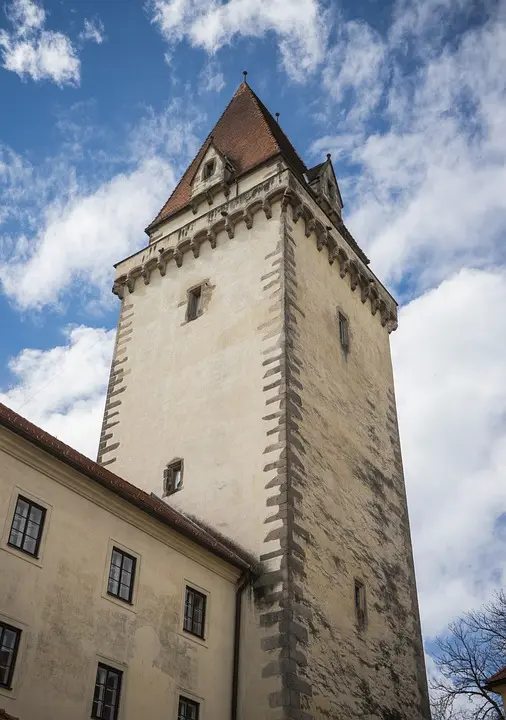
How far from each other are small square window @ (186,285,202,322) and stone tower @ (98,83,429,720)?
4 cm

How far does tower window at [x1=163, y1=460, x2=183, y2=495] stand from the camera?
1839 cm

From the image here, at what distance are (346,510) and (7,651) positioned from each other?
28.2ft

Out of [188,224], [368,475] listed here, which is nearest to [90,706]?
[368,475]

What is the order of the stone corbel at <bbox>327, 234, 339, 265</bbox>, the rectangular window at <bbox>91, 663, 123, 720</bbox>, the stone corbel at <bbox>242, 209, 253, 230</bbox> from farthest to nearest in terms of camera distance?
the stone corbel at <bbox>327, 234, 339, 265</bbox>
the stone corbel at <bbox>242, 209, 253, 230</bbox>
the rectangular window at <bbox>91, 663, 123, 720</bbox>

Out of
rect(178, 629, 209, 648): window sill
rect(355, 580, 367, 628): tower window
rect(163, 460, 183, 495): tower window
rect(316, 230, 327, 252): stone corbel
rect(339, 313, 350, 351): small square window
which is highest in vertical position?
rect(316, 230, 327, 252): stone corbel

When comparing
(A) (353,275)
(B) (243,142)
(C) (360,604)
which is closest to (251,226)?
(A) (353,275)

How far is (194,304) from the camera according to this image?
2161cm

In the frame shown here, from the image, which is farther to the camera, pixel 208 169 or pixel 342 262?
pixel 208 169

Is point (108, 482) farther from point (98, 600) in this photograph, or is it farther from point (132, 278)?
point (132, 278)

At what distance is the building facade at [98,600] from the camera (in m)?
11.6

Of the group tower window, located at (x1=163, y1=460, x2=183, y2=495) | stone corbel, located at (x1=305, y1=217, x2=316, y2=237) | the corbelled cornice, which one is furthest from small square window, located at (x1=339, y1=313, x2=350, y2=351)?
tower window, located at (x1=163, y1=460, x2=183, y2=495)

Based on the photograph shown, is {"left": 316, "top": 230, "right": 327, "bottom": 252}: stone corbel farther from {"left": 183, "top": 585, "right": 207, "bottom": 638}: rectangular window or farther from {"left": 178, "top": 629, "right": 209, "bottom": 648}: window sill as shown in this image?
{"left": 178, "top": 629, "right": 209, "bottom": 648}: window sill

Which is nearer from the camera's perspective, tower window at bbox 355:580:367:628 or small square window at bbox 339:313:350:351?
tower window at bbox 355:580:367:628

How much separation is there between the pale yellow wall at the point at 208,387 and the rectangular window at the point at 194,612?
1607 mm
